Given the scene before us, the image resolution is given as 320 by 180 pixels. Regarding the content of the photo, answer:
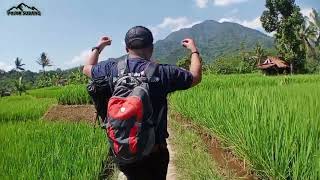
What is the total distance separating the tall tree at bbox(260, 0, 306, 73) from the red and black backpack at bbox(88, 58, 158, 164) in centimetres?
3921

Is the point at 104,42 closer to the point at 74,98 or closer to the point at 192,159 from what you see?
the point at 192,159

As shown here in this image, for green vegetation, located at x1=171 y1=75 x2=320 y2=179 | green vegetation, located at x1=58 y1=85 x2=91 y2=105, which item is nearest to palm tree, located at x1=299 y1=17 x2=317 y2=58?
green vegetation, located at x1=58 y1=85 x2=91 y2=105

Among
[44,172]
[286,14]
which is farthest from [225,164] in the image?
[286,14]

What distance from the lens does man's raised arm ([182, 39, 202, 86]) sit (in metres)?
2.93

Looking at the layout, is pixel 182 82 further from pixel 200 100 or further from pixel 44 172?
pixel 200 100

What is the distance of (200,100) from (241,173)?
11.7ft

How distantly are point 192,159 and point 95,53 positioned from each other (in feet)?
7.86

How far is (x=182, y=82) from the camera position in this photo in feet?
9.36

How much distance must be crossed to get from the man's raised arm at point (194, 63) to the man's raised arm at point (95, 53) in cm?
52

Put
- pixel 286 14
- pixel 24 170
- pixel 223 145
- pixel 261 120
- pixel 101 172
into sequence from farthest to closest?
pixel 286 14 → pixel 223 145 → pixel 101 172 → pixel 261 120 → pixel 24 170

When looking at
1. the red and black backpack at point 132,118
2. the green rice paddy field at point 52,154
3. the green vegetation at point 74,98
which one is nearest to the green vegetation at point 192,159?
the green rice paddy field at point 52,154

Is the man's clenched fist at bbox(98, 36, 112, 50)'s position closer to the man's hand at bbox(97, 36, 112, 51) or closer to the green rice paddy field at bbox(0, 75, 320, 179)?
the man's hand at bbox(97, 36, 112, 51)

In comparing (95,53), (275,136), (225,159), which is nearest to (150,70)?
(95,53)

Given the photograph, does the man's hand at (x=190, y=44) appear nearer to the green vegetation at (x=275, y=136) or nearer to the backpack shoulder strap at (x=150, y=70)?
the backpack shoulder strap at (x=150, y=70)
